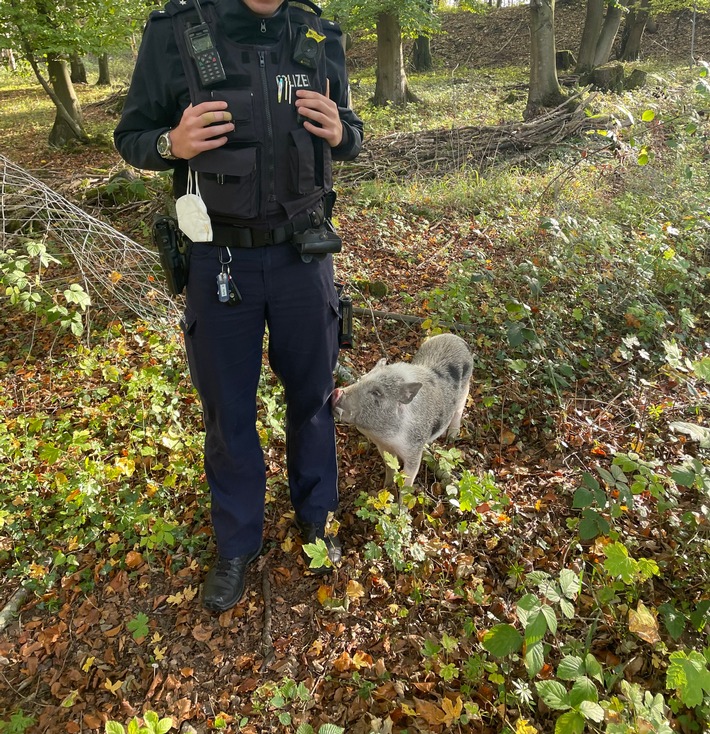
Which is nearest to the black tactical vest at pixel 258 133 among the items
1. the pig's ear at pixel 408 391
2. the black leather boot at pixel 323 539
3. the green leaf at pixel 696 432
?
the pig's ear at pixel 408 391

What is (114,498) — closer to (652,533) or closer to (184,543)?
(184,543)

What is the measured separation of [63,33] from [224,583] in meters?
12.4

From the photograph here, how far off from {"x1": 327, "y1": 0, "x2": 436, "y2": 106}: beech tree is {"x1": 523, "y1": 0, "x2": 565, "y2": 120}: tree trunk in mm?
3498

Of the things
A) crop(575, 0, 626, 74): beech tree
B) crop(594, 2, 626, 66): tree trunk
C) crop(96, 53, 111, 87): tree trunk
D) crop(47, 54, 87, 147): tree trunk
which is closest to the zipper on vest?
crop(47, 54, 87, 147): tree trunk

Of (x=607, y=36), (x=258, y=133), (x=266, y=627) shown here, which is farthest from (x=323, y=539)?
(x=607, y=36)

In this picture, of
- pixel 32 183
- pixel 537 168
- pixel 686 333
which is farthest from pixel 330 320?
pixel 537 168

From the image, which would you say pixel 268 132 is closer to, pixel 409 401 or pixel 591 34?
pixel 409 401

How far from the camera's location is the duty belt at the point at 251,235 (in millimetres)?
2496

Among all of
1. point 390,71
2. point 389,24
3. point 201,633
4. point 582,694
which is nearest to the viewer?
point 582,694

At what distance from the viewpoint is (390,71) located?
1598 cm

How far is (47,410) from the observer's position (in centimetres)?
448

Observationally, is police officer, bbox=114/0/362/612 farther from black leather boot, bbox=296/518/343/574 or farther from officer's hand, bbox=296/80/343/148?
black leather boot, bbox=296/518/343/574

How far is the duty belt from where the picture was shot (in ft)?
8.19

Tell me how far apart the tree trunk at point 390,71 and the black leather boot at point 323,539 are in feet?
52.7
